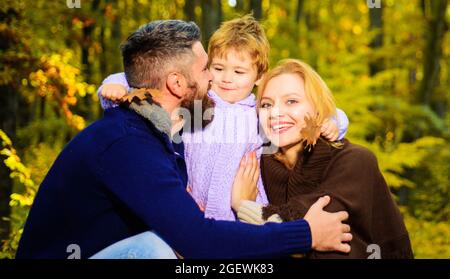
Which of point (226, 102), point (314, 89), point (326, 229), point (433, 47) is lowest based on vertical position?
point (326, 229)

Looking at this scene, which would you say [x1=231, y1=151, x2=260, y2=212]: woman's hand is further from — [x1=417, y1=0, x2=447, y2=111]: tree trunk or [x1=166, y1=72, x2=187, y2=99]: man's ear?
[x1=417, y1=0, x2=447, y2=111]: tree trunk

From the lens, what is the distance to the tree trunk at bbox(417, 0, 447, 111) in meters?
11.0

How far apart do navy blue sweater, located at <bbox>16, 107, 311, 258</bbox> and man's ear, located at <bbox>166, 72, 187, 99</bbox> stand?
36cm

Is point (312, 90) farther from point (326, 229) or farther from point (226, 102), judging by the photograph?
point (326, 229)

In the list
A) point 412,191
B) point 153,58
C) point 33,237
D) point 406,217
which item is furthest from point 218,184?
point 412,191

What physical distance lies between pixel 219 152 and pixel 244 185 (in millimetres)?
259

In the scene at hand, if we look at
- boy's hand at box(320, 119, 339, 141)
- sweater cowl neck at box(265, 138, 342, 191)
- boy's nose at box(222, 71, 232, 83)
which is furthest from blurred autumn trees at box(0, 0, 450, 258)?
boy's hand at box(320, 119, 339, 141)

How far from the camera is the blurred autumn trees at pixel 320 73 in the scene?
4809 millimetres

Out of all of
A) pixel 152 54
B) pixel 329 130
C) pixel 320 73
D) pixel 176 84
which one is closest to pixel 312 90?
pixel 329 130

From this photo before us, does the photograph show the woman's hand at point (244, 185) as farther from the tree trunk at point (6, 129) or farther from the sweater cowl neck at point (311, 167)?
the tree trunk at point (6, 129)

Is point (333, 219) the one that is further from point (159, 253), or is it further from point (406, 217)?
point (406, 217)

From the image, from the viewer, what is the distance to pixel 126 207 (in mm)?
2854

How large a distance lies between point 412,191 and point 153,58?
31.3 feet
